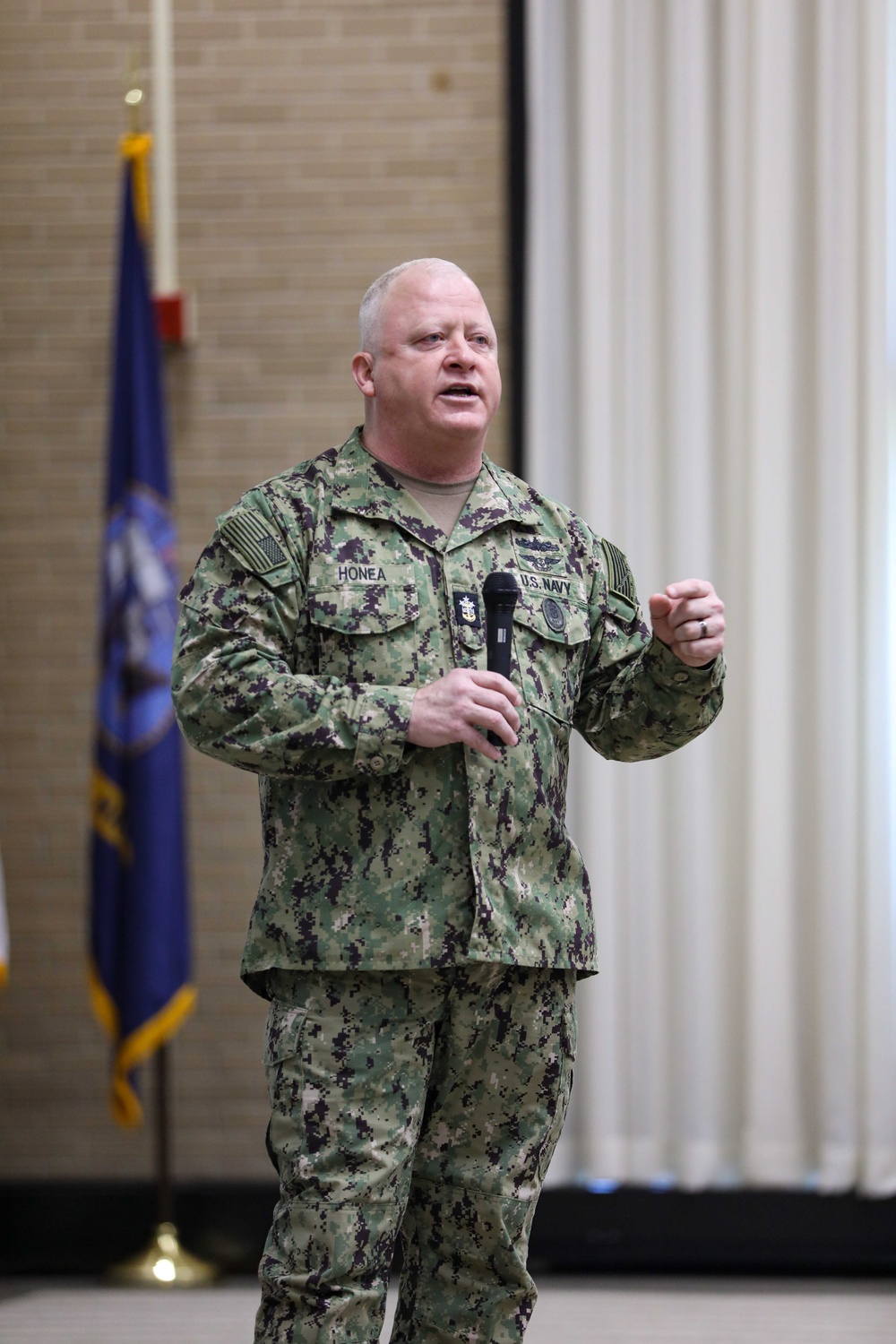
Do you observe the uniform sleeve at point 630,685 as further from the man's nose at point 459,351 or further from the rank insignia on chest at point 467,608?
the man's nose at point 459,351

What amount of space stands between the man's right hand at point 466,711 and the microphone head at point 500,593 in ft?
0.28

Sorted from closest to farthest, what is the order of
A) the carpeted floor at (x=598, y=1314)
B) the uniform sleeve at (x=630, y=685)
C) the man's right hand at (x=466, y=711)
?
the man's right hand at (x=466, y=711), the uniform sleeve at (x=630, y=685), the carpeted floor at (x=598, y=1314)

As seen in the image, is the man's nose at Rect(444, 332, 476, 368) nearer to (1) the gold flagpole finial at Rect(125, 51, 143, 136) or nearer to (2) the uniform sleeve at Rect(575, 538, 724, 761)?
(2) the uniform sleeve at Rect(575, 538, 724, 761)

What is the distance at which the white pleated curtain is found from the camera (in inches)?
138

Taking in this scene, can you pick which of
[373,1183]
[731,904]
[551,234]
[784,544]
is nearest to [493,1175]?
[373,1183]

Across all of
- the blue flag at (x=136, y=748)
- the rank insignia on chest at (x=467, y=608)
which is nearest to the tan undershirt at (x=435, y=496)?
the rank insignia on chest at (x=467, y=608)

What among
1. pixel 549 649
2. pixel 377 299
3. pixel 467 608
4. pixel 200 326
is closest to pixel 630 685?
pixel 549 649

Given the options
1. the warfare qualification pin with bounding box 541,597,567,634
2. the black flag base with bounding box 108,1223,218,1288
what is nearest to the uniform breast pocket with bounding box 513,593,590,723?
the warfare qualification pin with bounding box 541,597,567,634

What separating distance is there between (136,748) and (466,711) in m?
1.74

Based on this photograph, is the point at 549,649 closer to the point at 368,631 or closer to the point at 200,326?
the point at 368,631

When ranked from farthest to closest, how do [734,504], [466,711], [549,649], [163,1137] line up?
[734,504]
[163,1137]
[549,649]
[466,711]

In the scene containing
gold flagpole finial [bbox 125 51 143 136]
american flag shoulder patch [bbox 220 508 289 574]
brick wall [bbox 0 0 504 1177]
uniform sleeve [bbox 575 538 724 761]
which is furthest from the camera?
brick wall [bbox 0 0 504 1177]

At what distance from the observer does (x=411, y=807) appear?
1887mm

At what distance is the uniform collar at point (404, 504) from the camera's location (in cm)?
198
